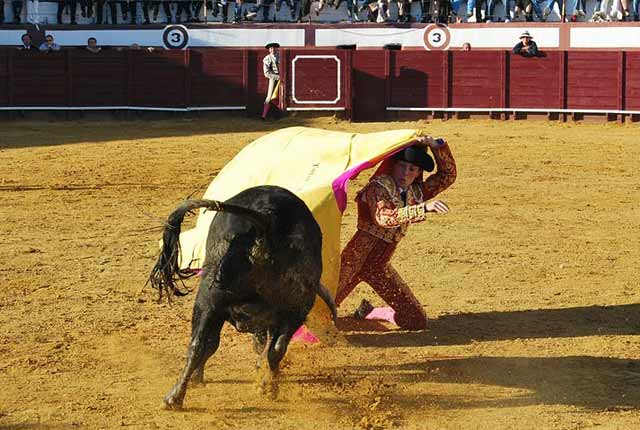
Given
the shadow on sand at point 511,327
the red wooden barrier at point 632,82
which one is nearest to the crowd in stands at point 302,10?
the red wooden barrier at point 632,82

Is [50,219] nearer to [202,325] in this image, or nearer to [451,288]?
[451,288]

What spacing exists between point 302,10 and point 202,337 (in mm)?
16014

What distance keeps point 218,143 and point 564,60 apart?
5.42 metres

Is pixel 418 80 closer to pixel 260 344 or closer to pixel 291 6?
pixel 291 6

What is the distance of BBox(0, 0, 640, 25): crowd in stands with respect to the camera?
18.8 m

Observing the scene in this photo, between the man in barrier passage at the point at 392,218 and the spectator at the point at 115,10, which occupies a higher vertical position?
the spectator at the point at 115,10

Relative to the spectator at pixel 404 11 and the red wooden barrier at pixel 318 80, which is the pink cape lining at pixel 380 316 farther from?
the spectator at pixel 404 11

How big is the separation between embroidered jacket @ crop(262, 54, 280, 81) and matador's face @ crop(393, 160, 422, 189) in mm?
11704

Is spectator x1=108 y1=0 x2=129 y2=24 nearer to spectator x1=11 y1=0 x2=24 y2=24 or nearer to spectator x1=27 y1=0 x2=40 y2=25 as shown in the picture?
spectator x1=27 y1=0 x2=40 y2=25

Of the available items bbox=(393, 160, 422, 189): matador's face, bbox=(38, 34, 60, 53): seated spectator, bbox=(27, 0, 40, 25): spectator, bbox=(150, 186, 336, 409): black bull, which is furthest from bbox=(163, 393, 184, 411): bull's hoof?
bbox=(27, 0, 40, 25): spectator

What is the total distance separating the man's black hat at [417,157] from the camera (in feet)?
16.2

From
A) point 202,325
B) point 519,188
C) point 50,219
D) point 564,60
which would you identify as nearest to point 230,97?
point 564,60

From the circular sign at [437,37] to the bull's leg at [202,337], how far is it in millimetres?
14742

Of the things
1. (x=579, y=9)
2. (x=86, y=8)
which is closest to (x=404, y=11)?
(x=579, y=9)
